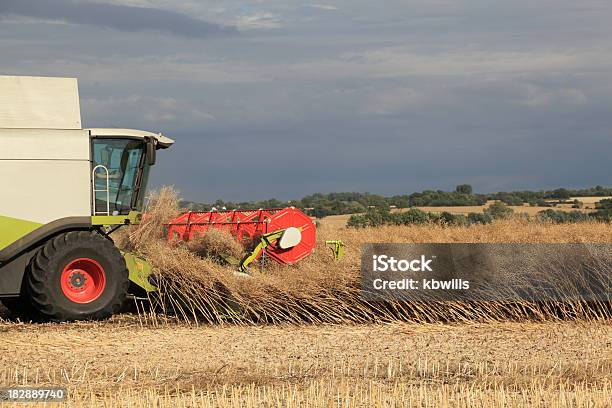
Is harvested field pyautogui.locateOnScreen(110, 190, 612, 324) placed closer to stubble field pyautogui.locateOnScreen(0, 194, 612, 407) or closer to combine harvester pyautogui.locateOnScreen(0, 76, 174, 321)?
stubble field pyautogui.locateOnScreen(0, 194, 612, 407)

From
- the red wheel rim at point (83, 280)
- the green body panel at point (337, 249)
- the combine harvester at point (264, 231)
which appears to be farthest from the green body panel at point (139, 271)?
the green body panel at point (337, 249)

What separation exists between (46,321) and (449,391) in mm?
5452

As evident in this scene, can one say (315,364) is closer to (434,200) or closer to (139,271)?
(139,271)

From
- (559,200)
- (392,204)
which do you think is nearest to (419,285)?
(392,204)

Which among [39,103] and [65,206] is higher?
[39,103]

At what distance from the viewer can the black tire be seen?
10.5 metres

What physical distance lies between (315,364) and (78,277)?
3838 mm

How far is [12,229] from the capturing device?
35.2 ft

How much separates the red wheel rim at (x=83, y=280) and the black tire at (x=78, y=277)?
17 mm

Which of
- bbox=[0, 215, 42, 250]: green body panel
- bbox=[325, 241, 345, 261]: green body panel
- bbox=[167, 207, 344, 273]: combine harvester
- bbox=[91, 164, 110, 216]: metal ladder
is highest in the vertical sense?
bbox=[91, 164, 110, 216]: metal ladder

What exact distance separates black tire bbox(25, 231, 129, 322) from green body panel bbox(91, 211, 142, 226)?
0.18 m

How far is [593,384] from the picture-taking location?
23.0 feet

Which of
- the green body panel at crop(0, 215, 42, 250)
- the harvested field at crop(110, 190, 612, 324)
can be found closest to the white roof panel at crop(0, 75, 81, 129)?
the green body panel at crop(0, 215, 42, 250)

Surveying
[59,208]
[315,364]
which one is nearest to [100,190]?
[59,208]
